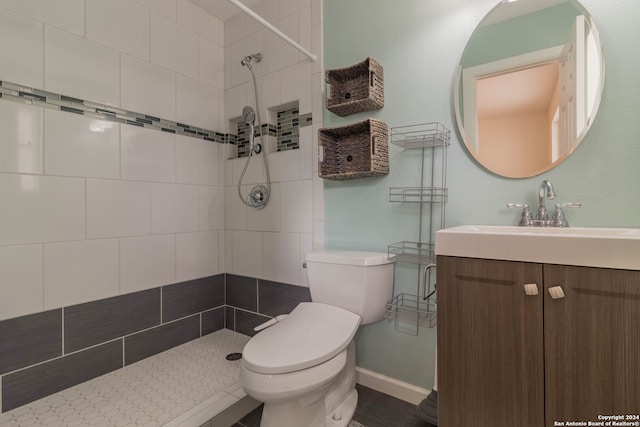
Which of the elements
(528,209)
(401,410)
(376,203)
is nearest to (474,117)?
(528,209)

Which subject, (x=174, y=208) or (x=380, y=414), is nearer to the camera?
(x=380, y=414)

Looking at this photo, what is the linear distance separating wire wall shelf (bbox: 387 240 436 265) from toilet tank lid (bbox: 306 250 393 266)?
0.17 ft

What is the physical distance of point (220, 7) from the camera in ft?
6.97

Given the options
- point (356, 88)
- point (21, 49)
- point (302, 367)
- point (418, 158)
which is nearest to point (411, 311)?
point (302, 367)

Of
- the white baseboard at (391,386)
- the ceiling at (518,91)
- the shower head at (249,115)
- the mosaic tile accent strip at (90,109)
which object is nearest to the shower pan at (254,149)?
the shower head at (249,115)

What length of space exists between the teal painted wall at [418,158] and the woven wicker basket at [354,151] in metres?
0.09

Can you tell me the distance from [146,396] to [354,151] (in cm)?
159

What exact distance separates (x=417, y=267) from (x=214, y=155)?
1.62 metres

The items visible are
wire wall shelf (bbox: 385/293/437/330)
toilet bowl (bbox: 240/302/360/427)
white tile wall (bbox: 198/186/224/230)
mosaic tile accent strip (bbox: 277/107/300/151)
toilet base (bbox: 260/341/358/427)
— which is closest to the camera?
toilet bowl (bbox: 240/302/360/427)

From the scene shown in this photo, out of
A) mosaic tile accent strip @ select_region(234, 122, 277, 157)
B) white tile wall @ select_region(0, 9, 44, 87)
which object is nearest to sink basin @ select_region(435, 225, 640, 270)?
mosaic tile accent strip @ select_region(234, 122, 277, 157)

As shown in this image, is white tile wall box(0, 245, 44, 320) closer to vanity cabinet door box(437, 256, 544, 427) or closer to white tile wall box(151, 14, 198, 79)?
white tile wall box(151, 14, 198, 79)

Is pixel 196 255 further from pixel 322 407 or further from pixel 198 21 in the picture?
pixel 198 21

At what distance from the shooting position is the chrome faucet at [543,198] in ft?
3.80

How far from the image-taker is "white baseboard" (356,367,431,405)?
4.85ft
